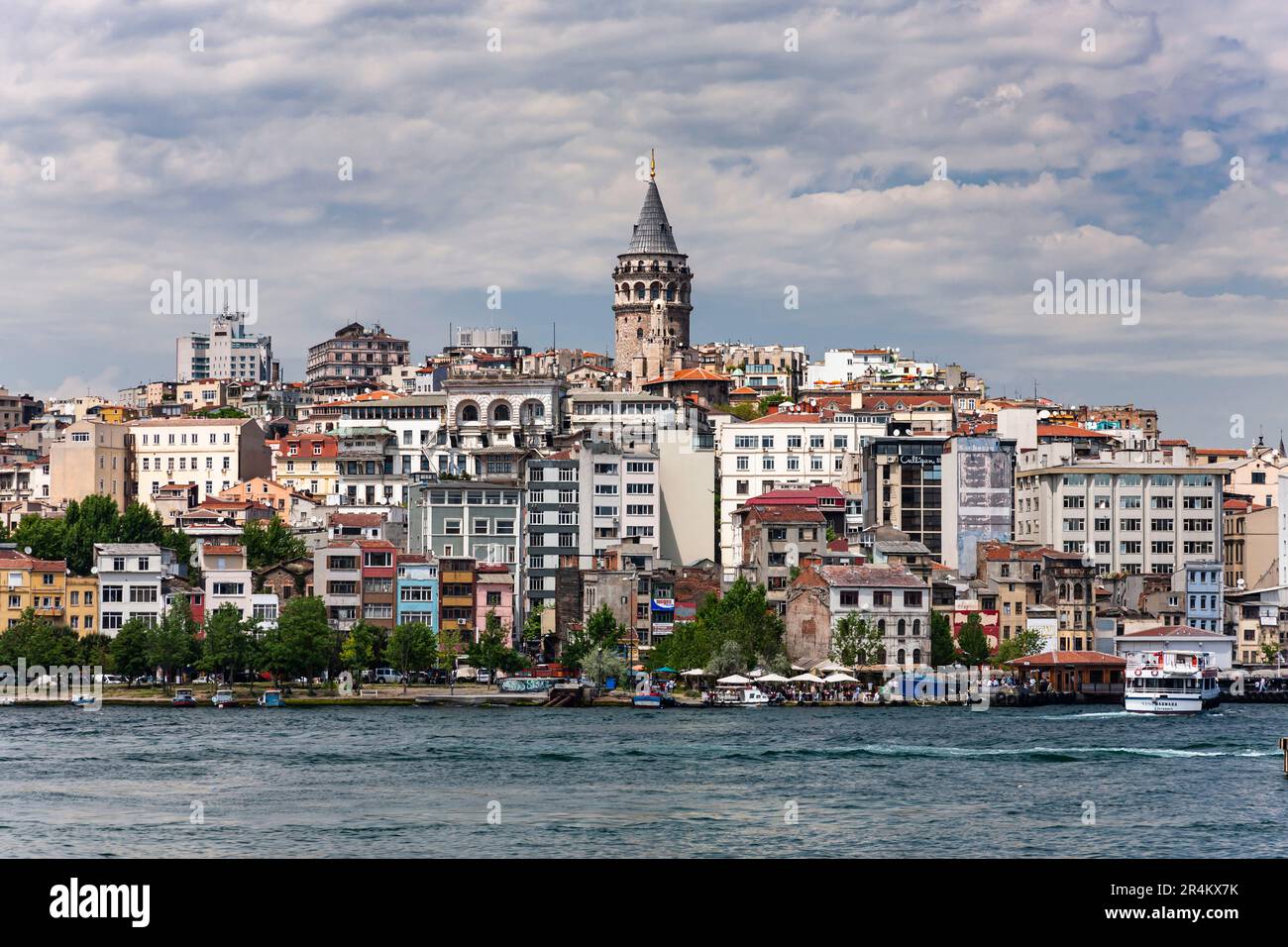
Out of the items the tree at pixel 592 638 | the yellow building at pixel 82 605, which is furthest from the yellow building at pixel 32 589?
the tree at pixel 592 638

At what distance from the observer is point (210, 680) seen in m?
56.1

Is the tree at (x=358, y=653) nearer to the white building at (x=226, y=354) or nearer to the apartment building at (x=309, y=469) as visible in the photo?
the apartment building at (x=309, y=469)

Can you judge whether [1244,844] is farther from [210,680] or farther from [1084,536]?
[1084,536]

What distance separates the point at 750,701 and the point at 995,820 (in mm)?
24098

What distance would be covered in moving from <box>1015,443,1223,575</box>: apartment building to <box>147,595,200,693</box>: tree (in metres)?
31.8

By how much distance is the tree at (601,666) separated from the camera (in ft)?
180

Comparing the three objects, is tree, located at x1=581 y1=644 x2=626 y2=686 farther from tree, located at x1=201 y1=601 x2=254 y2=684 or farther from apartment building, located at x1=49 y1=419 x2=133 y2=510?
apartment building, located at x1=49 y1=419 x2=133 y2=510

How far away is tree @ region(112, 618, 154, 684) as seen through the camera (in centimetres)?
5478

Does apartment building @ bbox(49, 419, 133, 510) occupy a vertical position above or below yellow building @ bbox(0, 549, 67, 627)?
above

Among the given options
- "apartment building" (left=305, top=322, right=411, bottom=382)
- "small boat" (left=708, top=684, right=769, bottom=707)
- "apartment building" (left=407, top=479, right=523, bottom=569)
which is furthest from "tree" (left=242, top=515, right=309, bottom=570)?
"apartment building" (left=305, top=322, right=411, bottom=382)

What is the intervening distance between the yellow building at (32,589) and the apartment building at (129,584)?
1.23m

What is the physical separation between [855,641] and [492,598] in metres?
11.9

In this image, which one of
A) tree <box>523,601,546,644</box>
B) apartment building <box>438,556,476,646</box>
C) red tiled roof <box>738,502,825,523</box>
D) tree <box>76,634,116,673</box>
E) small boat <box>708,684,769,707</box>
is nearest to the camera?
small boat <box>708,684,769,707</box>
